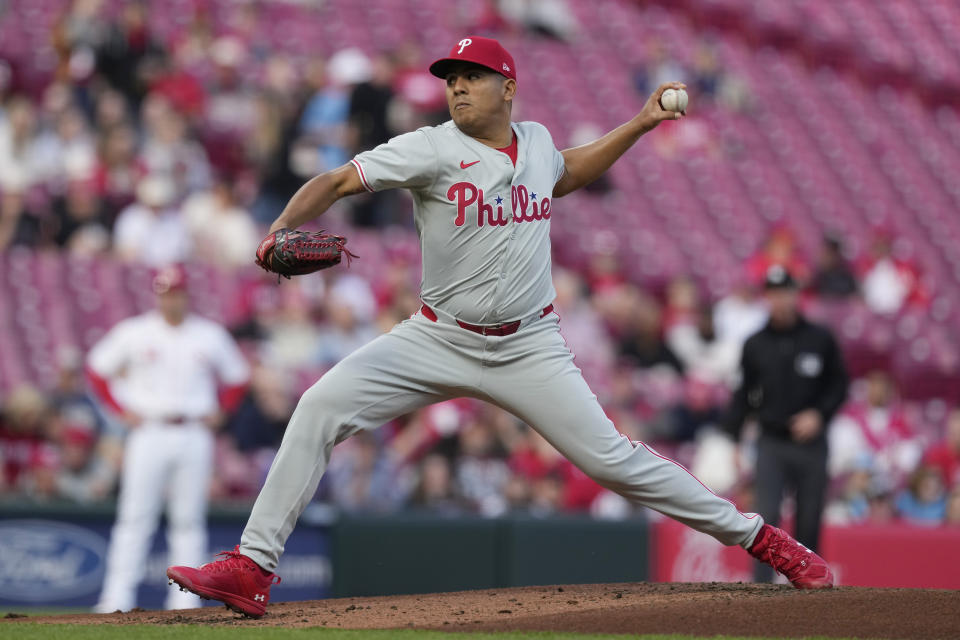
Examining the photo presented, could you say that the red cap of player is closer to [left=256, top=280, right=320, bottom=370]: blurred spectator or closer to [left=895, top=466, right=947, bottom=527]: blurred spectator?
[left=256, top=280, right=320, bottom=370]: blurred spectator

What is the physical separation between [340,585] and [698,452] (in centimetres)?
299

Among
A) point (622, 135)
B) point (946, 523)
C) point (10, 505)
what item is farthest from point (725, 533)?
point (946, 523)

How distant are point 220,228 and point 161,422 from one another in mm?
2900

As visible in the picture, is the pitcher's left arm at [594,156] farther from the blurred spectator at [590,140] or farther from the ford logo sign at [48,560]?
the blurred spectator at [590,140]

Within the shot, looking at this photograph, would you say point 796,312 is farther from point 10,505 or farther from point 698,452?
point 10,505

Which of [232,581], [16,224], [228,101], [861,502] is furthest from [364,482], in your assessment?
[232,581]

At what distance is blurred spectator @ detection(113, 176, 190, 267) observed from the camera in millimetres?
10367

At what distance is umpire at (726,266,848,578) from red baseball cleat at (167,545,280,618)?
3.15 meters

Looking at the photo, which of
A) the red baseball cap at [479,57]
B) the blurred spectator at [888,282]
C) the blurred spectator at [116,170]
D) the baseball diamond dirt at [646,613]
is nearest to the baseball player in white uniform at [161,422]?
the blurred spectator at [116,170]

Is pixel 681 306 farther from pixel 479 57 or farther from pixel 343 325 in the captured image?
pixel 479 57

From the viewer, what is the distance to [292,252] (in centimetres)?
436

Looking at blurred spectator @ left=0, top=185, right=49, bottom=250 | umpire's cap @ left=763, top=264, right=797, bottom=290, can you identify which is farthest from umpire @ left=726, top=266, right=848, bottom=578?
blurred spectator @ left=0, top=185, right=49, bottom=250

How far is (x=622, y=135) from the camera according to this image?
505 cm

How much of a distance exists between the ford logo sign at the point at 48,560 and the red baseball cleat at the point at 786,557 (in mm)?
4624
